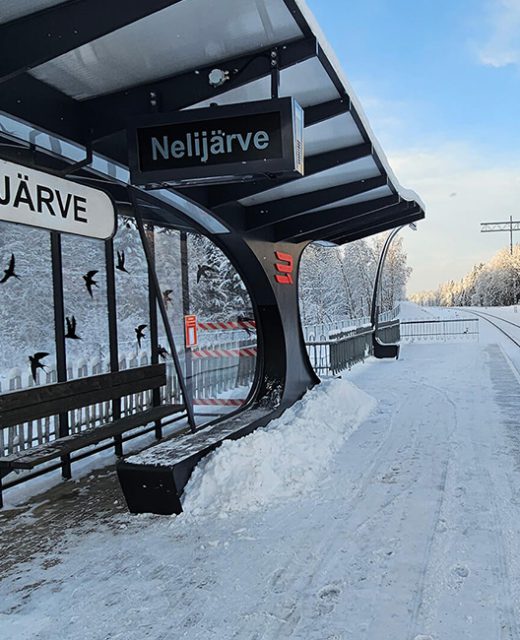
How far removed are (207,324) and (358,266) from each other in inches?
1817

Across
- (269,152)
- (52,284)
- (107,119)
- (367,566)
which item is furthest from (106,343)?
(367,566)

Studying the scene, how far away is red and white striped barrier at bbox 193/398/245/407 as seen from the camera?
6.08 m

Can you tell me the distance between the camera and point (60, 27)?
9.52 ft

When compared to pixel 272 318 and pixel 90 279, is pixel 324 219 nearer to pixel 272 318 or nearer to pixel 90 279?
pixel 272 318

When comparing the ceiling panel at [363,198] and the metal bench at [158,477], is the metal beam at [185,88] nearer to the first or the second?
the metal bench at [158,477]

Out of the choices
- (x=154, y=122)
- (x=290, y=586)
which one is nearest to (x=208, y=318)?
(x=154, y=122)

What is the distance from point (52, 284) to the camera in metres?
5.21

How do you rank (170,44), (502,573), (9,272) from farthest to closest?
(9,272) → (170,44) → (502,573)

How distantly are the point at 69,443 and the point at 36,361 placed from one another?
118 centimetres

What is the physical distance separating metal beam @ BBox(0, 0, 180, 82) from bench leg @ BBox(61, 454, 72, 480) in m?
3.36

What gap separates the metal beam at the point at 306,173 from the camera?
561cm

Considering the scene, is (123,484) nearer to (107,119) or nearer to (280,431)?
(280,431)

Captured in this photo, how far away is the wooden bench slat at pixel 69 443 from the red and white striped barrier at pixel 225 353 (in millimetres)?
879

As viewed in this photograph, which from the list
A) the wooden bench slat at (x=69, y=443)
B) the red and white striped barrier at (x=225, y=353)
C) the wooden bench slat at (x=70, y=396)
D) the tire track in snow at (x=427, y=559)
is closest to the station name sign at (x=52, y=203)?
the wooden bench slat at (x=70, y=396)
